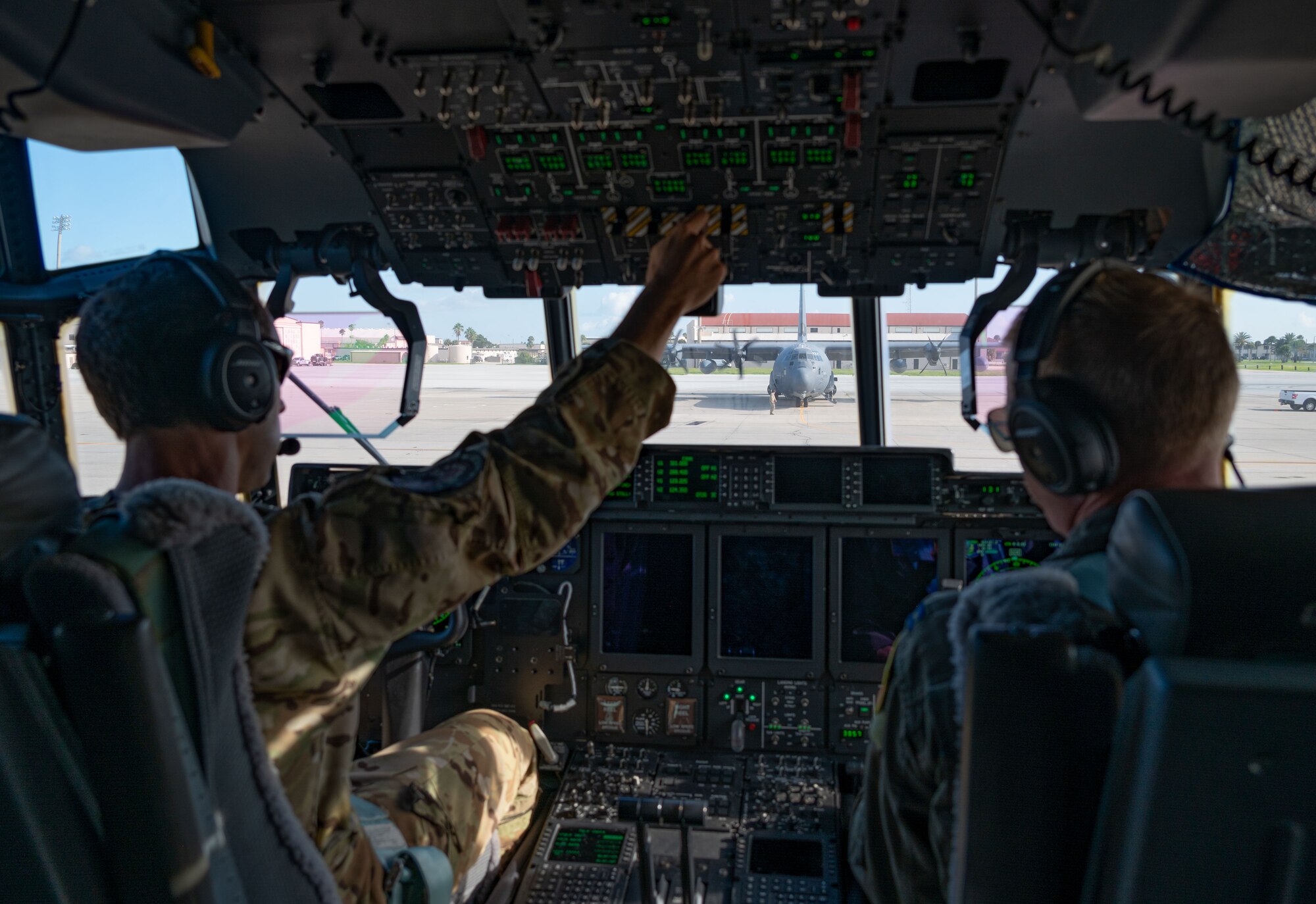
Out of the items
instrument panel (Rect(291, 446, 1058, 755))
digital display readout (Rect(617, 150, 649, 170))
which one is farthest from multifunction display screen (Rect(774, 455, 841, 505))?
digital display readout (Rect(617, 150, 649, 170))

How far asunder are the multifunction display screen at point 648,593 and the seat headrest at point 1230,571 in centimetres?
207

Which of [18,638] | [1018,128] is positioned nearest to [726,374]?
[1018,128]

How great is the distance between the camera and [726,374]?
3629 millimetres

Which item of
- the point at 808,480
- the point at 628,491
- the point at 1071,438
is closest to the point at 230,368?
the point at 1071,438

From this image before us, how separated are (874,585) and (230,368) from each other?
205 cm

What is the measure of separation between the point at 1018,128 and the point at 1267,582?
5.03 feet

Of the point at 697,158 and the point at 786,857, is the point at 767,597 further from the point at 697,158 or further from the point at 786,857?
the point at 697,158

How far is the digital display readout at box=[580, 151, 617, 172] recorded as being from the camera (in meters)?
2.06

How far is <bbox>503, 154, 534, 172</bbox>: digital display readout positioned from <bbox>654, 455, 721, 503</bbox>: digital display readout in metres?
0.98

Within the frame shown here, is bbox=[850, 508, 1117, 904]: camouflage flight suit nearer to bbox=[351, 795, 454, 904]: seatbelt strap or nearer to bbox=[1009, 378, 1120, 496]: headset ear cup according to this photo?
bbox=[1009, 378, 1120, 496]: headset ear cup

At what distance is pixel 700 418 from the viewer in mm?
3527

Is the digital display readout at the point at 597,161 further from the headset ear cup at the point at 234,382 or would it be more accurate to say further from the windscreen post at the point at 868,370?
the windscreen post at the point at 868,370

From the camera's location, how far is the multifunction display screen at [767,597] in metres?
2.68

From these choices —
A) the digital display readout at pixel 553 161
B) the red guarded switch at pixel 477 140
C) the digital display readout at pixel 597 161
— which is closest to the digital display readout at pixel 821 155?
the digital display readout at pixel 597 161
